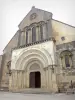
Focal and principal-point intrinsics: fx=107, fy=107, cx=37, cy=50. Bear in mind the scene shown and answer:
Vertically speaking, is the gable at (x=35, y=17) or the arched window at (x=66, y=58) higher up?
the gable at (x=35, y=17)

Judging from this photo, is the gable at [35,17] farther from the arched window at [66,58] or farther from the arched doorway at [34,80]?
the arched doorway at [34,80]

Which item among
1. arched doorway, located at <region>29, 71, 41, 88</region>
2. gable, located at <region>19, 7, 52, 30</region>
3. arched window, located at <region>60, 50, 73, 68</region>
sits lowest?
arched doorway, located at <region>29, 71, 41, 88</region>

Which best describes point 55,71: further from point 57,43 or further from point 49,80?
point 57,43

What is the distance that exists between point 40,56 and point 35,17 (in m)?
6.89

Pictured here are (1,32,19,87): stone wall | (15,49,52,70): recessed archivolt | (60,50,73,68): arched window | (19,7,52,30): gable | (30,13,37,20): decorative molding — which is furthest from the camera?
(30,13,37,20): decorative molding

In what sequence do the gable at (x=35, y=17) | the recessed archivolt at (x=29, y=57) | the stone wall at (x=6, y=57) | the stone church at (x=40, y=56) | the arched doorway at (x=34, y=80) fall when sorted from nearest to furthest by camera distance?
1. the stone church at (x=40, y=56)
2. the recessed archivolt at (x=29, y=57)
3. the arched doorway at (x=34, y=80)
4. the stone wall at (x=6, y=57)
5. the gable at (x=35, y=17)

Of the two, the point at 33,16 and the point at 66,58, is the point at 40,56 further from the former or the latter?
the point at 33,16

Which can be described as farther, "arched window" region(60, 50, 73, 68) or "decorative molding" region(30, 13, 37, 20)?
"decorative molding" region(30, 13, 37, 20)

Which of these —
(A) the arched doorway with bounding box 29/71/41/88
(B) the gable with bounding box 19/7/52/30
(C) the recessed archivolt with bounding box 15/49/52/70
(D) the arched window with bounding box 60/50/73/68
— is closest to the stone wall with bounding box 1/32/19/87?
(B) the gable with bounding box 19/7/52/30

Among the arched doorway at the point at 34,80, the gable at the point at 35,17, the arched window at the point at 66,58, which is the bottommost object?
the arched doorway at the point at 34,80

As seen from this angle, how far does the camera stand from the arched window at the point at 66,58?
1109 centimetres

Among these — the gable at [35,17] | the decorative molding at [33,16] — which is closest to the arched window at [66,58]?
the gable at [35,17]

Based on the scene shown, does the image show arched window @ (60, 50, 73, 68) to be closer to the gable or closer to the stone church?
the stone church

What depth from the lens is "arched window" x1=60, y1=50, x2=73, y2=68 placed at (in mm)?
11093
